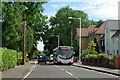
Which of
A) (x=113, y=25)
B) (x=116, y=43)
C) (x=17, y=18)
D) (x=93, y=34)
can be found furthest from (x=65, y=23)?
(x=17, y=18)

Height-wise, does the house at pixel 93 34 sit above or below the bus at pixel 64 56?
above

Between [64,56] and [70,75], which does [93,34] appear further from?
[70,75]

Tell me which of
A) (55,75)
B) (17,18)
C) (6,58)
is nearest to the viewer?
(55,75)

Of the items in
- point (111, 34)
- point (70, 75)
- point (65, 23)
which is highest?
point (65, 23)

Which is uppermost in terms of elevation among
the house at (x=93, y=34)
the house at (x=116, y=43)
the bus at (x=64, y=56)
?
the house at (x=93, y=34)

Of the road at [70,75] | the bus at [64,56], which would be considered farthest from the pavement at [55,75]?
the bus at [64,56]

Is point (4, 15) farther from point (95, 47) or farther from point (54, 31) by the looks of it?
point (54, 31)

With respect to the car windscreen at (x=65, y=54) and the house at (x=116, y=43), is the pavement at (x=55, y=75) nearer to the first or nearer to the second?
the car windscreen at (x=65, y=54)

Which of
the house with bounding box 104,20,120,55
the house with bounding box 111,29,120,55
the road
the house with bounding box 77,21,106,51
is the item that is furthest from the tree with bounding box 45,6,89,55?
the road

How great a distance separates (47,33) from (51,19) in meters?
12.1

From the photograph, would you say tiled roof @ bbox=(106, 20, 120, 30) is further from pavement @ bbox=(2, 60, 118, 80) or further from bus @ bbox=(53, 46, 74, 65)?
pavement @ bbox=(2, 60, 118, 80)

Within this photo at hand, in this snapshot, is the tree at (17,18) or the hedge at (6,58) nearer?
the tree at (17,18)

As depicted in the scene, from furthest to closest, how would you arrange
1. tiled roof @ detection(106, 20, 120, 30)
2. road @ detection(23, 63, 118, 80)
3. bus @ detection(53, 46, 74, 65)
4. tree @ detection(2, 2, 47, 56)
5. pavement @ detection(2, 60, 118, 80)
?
tiled roof @ detection(106, 20, 120, 30) → bus @ detection(53, 46, 74, 65) → tree @ detection(2, 2, 47, 56) → road @ detection(23, 63, 118, 80) → pavement @ detection(2, 60, 118, 80)

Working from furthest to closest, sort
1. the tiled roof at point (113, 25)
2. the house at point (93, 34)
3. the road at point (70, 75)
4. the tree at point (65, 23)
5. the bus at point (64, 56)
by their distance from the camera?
the tree at point (65, 23) → the house at point (93, 34) → the tiled roof at point (113, 25) → the bus at point (64, 56) → the road at point (70, 75)
